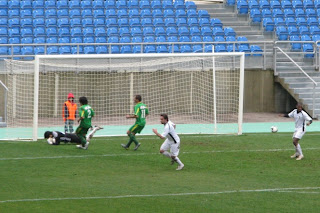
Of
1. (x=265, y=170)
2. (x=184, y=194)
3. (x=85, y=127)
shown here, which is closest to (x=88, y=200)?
(x=184, y=194)

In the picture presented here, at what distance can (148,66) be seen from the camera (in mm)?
29969

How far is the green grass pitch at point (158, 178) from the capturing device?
14.0m

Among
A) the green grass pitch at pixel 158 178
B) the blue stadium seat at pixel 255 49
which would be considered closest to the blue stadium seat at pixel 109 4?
the blue stadium seat at pixel 255 49

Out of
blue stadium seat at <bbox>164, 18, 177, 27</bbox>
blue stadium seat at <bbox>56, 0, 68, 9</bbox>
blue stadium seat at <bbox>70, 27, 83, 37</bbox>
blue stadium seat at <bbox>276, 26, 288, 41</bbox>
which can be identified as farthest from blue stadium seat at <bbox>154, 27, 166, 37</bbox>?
blue stadium seat at <bbox>276, 26, 288, 41</bbox>

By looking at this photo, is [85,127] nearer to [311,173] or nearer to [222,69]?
[311,173]

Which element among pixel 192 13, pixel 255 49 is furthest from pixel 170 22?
pixel 255 49

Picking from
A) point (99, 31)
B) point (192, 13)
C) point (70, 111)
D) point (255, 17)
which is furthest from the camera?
point (255, 17)

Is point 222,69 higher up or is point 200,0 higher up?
point 200,0

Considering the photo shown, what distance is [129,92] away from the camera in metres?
29.2

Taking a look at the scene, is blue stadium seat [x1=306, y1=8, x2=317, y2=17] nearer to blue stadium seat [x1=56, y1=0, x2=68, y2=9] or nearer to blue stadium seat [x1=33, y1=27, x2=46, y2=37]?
blue stadium seat [x1=56, y1=0, x2=68, y2=9]

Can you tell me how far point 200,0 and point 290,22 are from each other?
5.49 m

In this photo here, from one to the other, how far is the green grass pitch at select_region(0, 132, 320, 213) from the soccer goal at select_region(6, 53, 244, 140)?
11.0ft

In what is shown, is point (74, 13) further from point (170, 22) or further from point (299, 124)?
point (299, 124)

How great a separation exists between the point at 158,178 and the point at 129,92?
1250 centimetres
